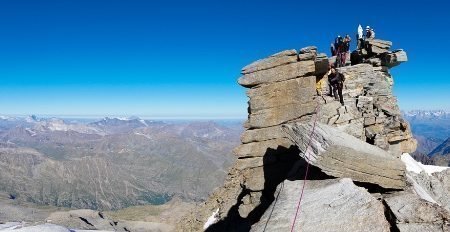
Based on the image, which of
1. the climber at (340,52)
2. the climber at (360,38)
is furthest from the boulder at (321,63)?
the climber at (360,38)

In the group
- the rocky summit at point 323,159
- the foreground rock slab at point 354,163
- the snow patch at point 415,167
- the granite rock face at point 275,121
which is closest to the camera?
the rocky summit at point 323,159

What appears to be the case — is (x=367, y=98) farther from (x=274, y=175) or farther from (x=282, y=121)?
(x=274, y=175)

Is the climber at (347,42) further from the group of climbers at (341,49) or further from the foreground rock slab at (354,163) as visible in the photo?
the foreground rock slab at (354,163)

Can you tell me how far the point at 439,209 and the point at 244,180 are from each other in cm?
2159

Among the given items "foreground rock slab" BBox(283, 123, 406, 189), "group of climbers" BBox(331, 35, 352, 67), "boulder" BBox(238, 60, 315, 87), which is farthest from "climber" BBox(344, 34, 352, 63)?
"foreground rock slab" BBox(283, 123, 406, 189)

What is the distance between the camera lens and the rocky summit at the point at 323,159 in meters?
17.2

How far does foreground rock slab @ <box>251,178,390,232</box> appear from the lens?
53.6 ft

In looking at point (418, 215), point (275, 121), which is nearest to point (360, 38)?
point (275, 121)

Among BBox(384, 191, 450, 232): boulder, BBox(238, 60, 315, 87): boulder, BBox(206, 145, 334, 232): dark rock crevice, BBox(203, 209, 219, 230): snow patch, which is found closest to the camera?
BBox(384, 191, 450, 232): boulder

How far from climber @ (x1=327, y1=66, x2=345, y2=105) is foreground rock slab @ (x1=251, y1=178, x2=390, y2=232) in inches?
855

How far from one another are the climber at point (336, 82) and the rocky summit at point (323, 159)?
702 mm

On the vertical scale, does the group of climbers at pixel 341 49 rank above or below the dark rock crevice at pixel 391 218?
above

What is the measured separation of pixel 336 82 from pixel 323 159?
20997mm

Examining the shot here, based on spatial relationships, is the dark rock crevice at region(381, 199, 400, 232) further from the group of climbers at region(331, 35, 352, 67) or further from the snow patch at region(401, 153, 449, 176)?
the group of climbers at region(331, 35, 352, 67)
